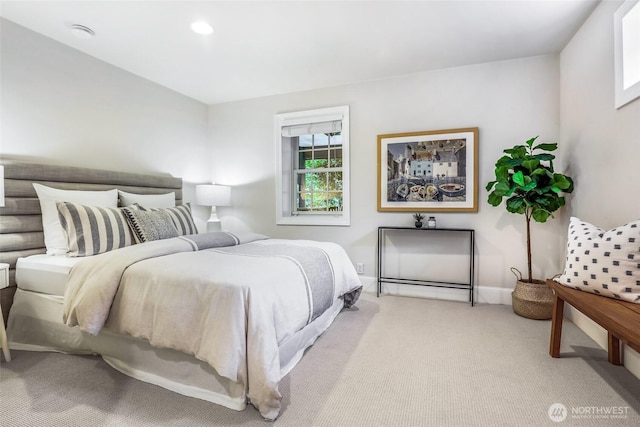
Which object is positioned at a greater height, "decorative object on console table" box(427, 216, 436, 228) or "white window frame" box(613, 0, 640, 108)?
"white window frame" box(613, 0, 640, 108)

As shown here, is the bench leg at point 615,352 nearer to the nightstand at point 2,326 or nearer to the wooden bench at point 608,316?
the wooden bench at point 608,316

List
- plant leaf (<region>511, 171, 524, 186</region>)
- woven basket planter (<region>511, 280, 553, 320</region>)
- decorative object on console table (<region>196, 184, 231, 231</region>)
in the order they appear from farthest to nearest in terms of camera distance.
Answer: decorative object on console table (<region>196, 184, 231, 231</region>), woven basket planter (<region>511, 280, 553, 320</region>), plant leaf (<region>511, 171, 524, 186</region>)

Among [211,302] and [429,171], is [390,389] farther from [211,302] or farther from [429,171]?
[429,171]

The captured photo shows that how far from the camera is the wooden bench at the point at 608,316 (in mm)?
1282

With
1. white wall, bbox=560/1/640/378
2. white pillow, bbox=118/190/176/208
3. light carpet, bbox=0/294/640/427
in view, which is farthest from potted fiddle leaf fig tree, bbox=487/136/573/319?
white pillow, bbox=118/190/176/208

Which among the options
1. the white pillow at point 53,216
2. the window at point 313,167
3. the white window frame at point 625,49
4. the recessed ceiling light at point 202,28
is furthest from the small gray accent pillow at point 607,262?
the white pillow at point 53,216

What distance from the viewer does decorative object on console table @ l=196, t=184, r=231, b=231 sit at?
4.00m

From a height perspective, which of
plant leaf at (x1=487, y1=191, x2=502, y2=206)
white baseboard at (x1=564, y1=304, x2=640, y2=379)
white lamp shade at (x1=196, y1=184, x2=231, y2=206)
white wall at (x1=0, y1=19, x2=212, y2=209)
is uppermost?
white wall at (x1=0, y1=19, x2=212, y2=209)

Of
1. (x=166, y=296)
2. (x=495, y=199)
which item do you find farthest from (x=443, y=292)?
(x=166, y=296)

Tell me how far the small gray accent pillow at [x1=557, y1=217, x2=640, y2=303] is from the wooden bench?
5 cm

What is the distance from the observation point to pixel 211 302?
1514 millimetres

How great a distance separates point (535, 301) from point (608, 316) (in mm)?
1470

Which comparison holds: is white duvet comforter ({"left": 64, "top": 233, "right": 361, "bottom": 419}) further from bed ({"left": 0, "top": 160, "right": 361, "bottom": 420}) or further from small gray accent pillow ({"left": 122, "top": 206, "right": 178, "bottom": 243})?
small gray accent pillow ({"left": 122, "top": 206, "right": 178, "bottom": 243})

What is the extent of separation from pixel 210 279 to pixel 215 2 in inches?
78.8
